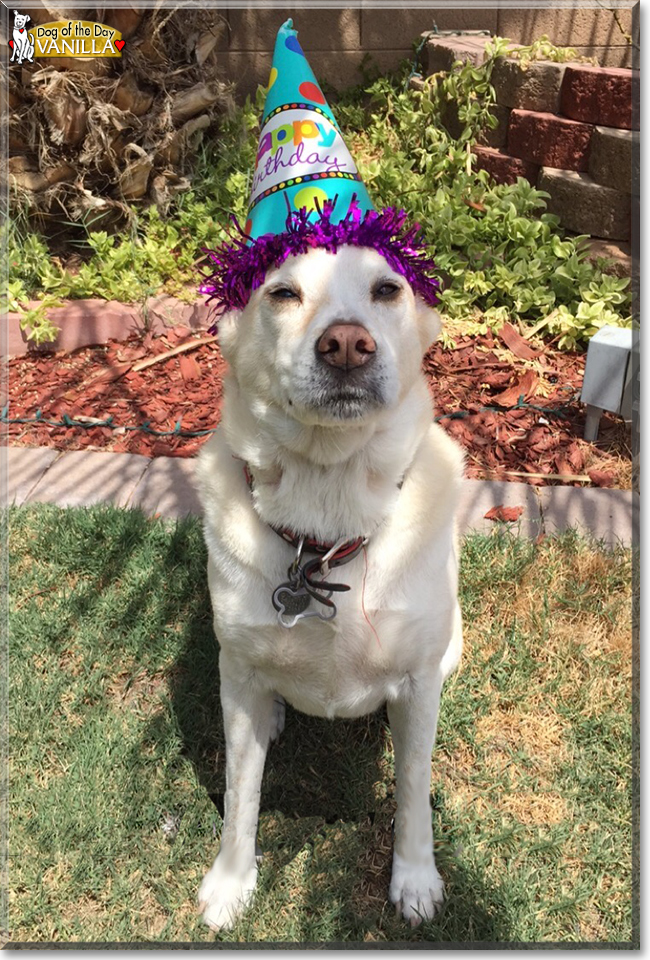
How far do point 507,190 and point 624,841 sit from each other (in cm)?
368

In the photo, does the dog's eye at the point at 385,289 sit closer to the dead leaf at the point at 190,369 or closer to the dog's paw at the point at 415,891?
the dog's paw at the point at 415,891

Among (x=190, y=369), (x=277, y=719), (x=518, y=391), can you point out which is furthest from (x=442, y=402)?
(x=277, y=719)

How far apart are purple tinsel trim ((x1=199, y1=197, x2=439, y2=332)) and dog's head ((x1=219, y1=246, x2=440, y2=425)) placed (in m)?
0.02

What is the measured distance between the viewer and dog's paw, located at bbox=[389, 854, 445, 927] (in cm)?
201

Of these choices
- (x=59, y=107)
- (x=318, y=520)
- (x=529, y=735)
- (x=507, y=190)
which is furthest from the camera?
(x=507, y=190)

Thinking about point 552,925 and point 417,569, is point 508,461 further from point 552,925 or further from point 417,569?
point 552,925

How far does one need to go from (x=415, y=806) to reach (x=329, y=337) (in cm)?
125

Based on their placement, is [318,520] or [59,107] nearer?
Answer: [318,520]

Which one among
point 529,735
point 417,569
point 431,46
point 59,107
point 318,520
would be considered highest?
point 431,46

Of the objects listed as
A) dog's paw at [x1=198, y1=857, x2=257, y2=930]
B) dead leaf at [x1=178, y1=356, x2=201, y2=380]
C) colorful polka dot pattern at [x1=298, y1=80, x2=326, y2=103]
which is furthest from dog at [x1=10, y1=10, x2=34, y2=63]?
dog's paw at [x1=198, y1=857, x2=257, y2=930]

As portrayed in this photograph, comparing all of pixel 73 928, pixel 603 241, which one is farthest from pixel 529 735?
pixel 603 241

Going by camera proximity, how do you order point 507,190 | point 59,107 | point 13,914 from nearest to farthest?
point 13,914 < point 59,107 < point 507,190

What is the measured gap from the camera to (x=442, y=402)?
Answer: 12.6 ft

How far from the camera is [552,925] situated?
198 centimetres
